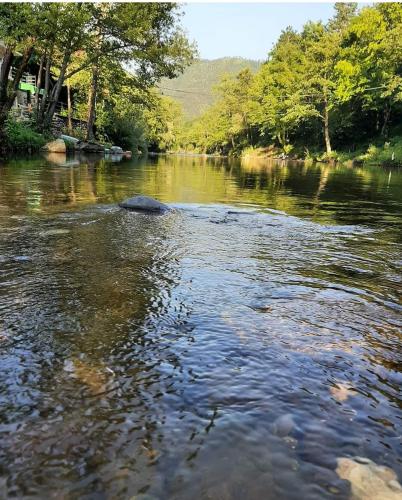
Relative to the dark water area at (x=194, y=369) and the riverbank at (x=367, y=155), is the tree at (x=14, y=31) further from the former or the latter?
the riverbank at (x=367, y=155)

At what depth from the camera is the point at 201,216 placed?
8.20m

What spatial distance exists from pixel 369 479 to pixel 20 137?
2467cm

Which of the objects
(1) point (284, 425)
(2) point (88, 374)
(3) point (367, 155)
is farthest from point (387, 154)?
(2) point (88, 374)

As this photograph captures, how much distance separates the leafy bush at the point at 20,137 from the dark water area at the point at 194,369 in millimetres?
18679

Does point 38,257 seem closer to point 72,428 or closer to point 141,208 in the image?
point 72,428

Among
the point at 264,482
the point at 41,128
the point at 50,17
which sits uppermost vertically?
the point at 50,17

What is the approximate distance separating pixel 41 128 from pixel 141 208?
23008 mm

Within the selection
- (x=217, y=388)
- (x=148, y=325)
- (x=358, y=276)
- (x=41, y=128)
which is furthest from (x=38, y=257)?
(x=41, y=128)

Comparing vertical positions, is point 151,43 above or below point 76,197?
above

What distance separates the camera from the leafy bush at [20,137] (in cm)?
2181

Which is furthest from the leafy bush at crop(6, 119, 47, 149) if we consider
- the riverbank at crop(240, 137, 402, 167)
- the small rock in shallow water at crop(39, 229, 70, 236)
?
the riverbank at crop(240, 137, 402, 167)

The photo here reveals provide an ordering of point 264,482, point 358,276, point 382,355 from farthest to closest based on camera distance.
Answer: point 358,276 < point 382,355 < point 264,482

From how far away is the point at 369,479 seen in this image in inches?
68.5

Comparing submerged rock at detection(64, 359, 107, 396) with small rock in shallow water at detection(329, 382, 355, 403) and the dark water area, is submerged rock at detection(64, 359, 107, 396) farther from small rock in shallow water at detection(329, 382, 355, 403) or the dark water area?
small rock in shallow water at detection(329, 382, 355, 403)
